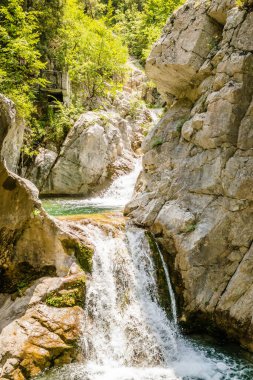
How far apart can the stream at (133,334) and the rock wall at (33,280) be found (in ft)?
1.16

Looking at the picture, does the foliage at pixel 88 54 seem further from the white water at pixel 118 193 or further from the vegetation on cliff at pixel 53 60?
the white water at pixel 118 193

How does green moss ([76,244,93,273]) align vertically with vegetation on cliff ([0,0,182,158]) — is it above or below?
below

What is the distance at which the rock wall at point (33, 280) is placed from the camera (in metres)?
6.88

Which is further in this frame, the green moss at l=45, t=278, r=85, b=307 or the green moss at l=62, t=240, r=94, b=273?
the green moss at l=62, t=240, r=94, b=273

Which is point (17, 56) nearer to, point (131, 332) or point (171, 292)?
point (171, 292)

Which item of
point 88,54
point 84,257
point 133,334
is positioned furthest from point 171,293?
point 88,54

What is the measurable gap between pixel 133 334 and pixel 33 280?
2917 millimetres

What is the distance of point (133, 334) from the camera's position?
26.3 ft

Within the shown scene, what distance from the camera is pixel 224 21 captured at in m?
11.2

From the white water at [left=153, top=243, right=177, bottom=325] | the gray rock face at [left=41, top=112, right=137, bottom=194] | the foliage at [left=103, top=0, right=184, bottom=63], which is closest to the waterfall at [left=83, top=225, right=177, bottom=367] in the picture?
the white water at [left=153, top=243, right=177, bottom=325]

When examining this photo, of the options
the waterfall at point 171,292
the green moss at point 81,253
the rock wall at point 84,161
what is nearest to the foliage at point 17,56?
the rock wall at point 84,161

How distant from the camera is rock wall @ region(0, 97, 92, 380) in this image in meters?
6.88

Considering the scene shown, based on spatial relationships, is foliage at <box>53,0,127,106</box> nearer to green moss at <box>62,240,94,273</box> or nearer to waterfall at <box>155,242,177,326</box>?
green moss at <box>62,240,94,273</box>

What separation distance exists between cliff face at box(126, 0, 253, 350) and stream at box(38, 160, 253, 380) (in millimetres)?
608
